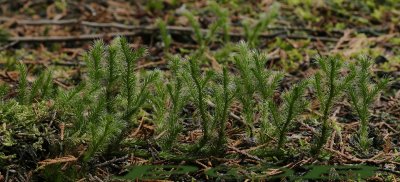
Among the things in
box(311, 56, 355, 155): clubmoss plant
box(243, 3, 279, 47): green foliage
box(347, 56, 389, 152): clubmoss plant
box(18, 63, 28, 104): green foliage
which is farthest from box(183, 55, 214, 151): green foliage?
box(243, 3, 279, 47): green foliage

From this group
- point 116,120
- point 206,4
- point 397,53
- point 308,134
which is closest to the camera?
point 116,120

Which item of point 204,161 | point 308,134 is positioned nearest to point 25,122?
point 204,161

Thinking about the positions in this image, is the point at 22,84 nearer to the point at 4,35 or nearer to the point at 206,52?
the point at 206,52

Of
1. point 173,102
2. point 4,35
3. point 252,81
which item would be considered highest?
point 4,35

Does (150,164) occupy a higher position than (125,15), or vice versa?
(125,15)

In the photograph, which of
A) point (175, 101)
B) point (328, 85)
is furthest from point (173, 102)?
point (328, 85)

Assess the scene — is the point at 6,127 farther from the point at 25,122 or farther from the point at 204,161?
the point at 204,161

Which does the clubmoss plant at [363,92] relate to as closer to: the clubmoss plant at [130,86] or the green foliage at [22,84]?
the clubmoss plant at [130,86]
